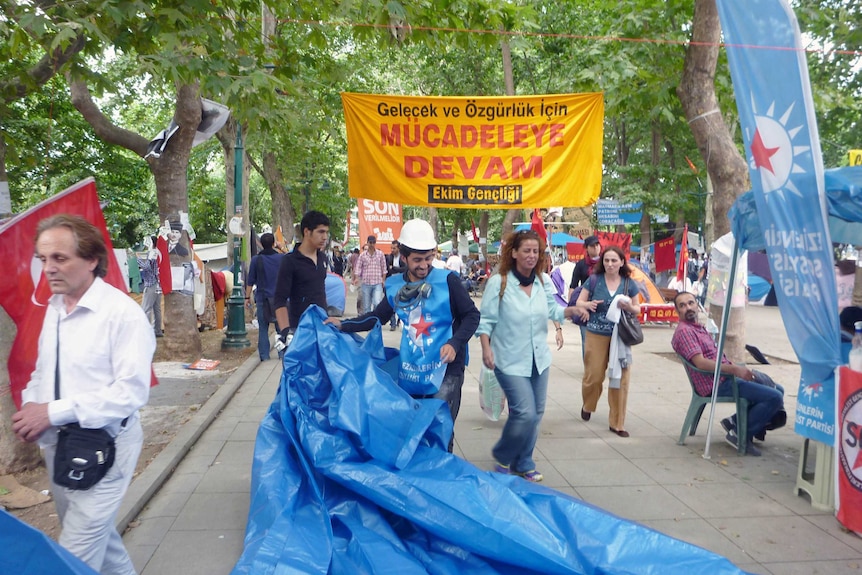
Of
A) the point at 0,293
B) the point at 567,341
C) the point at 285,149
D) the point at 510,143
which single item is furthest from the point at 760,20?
the point at 285,149

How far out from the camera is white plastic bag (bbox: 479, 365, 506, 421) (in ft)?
21.3

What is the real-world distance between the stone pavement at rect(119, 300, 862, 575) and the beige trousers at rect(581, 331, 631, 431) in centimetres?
20

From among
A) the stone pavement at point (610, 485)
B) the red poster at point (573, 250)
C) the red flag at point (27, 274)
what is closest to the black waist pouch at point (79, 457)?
the red flag at point (27, 274)

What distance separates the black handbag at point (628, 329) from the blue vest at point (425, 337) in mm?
2312

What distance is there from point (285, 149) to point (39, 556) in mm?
22002

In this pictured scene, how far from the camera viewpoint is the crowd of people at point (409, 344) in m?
2.72

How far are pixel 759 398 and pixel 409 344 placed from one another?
3110mm

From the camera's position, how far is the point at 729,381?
5.83 meters

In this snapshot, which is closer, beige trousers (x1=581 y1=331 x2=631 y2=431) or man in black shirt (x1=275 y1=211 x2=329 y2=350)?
man in black shirt (x1=275 y1=211 x2=329 y2=350)

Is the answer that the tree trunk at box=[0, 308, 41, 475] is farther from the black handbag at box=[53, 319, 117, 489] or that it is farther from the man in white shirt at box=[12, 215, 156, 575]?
A: the black handbag at box=[53, 319, 117, 489]

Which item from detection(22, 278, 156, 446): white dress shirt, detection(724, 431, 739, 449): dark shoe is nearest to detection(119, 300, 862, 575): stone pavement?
detection(724, 431, 739, 449): dark shoe

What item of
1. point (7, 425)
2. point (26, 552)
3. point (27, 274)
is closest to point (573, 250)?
point (7, 425)

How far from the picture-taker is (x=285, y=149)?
23000 millimetres

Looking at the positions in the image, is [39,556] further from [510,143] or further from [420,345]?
[510,143]
